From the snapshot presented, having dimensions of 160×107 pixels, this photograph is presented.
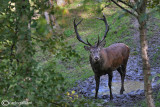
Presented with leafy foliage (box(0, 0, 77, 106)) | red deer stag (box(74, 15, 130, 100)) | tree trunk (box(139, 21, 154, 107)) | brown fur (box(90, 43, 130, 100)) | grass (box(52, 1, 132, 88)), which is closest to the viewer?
leafy foliage (box(0, 0, 77, 106))

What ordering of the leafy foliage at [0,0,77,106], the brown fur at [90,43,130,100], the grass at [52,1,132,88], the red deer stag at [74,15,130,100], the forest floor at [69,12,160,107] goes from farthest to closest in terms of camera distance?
the grass at [52,1,132,88] → the brown fur at [90,43,130,100] → the red deer stag at [74,15,130,100] → the forest floor at [69,12,160,107] → the leafy foliage at [0,0,77,106]

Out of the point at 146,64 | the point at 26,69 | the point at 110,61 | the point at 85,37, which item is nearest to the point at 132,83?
the point at 110,61

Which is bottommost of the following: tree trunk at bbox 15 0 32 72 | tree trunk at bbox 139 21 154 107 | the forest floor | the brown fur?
the forest floor

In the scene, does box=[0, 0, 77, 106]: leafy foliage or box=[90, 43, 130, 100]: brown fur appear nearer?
box=[0, 0, 77, 106]: leafy foliage

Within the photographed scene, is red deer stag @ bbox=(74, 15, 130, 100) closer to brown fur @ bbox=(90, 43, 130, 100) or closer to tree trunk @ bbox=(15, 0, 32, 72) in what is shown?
brown fur @ bbox=(90, 43, 130, 100)

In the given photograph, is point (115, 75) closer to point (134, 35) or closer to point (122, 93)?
point (122, 93)

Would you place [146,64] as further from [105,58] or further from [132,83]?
[132,83]

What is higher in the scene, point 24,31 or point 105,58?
point 24,31

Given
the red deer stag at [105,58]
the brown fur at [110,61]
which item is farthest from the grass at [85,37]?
the brown fur at [110,61]

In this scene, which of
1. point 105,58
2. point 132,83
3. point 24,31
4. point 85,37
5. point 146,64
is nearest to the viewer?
point 24,31

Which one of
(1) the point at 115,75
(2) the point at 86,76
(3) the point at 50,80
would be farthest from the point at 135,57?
(3) the point at 50,80

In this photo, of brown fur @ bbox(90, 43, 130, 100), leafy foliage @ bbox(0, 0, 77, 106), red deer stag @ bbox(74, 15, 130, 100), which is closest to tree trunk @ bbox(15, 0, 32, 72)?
leafy foliage @ bbox(0, 0, 77, 106)

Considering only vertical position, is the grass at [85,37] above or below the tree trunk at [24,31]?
below

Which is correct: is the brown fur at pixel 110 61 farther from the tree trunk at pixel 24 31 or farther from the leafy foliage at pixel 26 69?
the tree trunk at pixel 24 31
